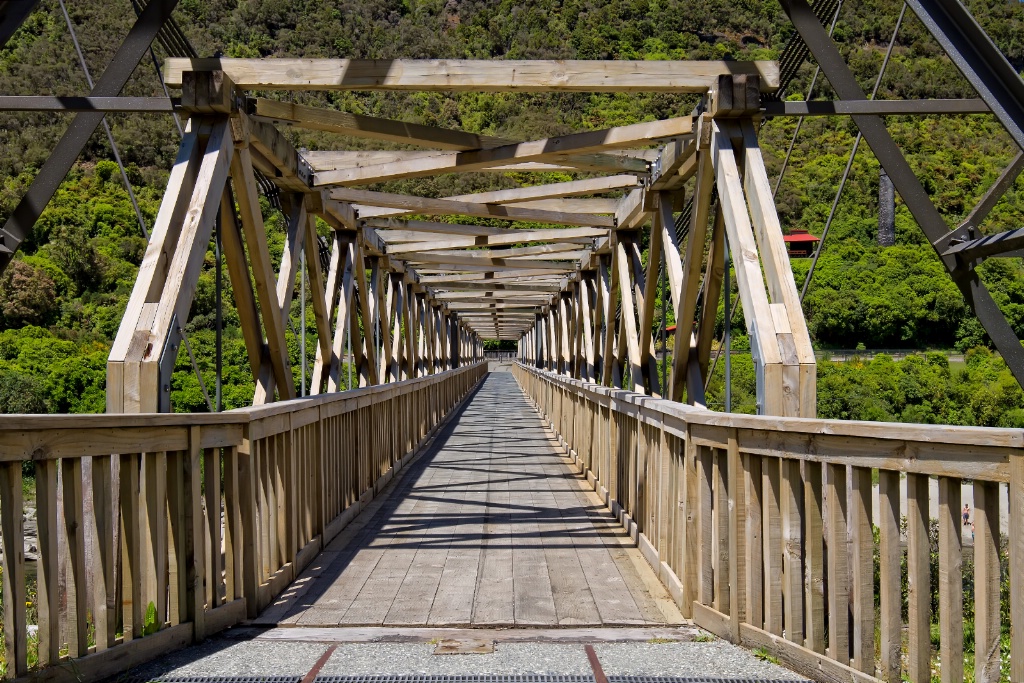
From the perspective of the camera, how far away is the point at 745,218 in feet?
16.6

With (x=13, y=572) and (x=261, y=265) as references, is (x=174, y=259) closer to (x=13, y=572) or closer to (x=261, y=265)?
(x=261, y=265)

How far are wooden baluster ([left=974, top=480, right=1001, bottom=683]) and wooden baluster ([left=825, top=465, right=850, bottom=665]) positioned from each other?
2.14ft

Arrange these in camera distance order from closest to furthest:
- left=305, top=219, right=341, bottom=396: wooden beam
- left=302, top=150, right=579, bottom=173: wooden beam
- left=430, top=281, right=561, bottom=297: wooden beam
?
left=302, top=150, right=579, bottom=173: wooden beam → left=305, top=219, right=341, bottom=396: wooden beam → left=430, top=281, right=561, bottom=297: wooden beam

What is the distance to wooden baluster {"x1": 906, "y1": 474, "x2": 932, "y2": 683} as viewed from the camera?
2785 millimetres

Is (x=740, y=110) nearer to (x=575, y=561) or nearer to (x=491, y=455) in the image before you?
(x=575, y=561)

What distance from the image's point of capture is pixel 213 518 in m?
3.95

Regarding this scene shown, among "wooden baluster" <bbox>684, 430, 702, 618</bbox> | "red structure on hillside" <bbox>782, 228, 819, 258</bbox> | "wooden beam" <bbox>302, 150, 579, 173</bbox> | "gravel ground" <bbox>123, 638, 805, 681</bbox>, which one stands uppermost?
"red structure on hillside" <bbox>782, 228, 819, 258</bbox>

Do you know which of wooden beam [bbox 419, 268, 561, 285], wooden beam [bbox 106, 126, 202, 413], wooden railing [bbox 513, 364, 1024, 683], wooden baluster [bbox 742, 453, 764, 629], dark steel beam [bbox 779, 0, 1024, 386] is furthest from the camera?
wooden beam [bbox 419, 268, 561, 285]

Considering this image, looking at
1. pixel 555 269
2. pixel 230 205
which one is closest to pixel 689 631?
pixel 230 205

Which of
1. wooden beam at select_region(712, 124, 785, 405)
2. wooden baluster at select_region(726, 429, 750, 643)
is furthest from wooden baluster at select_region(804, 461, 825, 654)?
wooden beam at select_region(712, 124, 785, 405)

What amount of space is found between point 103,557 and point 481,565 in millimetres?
2504

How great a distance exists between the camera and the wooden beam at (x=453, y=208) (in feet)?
28.8

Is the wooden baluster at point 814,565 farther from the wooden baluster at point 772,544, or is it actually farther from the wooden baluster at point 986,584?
the wooden baluster at point 986,584

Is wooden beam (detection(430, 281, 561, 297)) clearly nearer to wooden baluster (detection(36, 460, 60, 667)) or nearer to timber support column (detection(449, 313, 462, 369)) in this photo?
timber support column (detection(449, 313, 462, 369))
